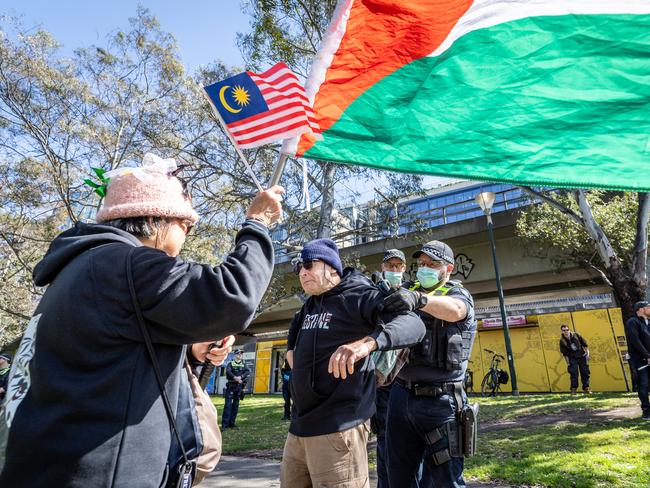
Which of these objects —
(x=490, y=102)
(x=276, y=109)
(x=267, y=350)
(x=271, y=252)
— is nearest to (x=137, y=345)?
(x=271, y=252)

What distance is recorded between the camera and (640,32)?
2.30 meters

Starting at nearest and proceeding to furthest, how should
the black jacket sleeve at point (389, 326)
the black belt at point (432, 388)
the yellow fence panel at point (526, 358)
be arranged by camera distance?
1. the black jacket sleeve at point (389, 326)
2. the black belt at point (432, 388)
3. the yellow fence panel at point (526, 358)

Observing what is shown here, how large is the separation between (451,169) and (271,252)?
4.19 feet

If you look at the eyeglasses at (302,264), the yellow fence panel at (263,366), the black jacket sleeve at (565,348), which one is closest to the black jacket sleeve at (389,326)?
the eyeglasses at (302,264)

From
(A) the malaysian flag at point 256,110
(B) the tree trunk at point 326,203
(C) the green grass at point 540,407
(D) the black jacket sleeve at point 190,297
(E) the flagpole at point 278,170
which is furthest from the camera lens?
(B) the tree trunk at point 326,203

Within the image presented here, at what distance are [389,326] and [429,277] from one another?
3.48 ft

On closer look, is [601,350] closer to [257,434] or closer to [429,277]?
[257,434]

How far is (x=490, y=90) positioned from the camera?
98.6 inches

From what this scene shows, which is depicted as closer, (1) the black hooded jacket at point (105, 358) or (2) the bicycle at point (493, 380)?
(1) the black hooded jacket at point (105, 358)

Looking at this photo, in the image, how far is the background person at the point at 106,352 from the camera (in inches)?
51.1

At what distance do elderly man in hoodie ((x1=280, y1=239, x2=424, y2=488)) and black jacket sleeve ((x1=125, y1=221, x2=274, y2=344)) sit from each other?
3.19ft

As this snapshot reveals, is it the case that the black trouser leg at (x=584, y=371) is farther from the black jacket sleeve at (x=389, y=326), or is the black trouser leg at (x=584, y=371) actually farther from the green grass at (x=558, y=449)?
the black jacket sleeve at (x=389, y=326)

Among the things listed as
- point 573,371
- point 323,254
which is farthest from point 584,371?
point 323,254

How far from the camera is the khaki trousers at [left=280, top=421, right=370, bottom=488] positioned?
262cm
